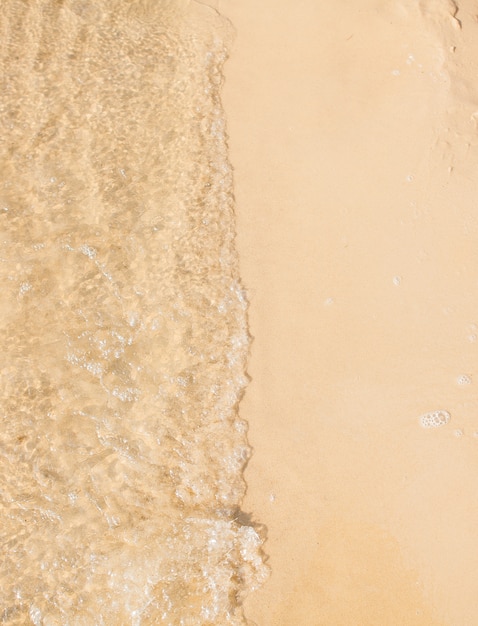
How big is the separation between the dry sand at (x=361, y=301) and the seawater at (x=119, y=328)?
0.18 meters

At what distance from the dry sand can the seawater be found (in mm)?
176

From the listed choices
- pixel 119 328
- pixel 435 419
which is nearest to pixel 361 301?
pixel 435 419

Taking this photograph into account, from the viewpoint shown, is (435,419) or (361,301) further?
(361,301)

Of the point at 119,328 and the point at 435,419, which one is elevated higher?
the point at 435,419

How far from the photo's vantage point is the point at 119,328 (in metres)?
3.17

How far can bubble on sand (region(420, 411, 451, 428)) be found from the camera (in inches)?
108

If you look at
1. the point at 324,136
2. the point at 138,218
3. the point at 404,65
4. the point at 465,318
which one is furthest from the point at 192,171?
the point at 465,318

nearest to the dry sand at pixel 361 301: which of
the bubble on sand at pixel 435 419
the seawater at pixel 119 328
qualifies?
the bubble on sand at pixel 435 419

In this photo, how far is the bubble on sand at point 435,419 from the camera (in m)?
2.75

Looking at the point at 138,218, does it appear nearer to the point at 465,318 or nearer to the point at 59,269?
the point at 59,269

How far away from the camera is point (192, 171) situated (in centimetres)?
375

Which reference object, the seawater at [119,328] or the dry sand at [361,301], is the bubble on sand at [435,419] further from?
the seawater at [119,328]

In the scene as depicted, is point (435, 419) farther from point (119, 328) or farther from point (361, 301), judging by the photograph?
point (119, 328)

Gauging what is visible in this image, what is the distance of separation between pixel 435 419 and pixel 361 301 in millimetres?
722
